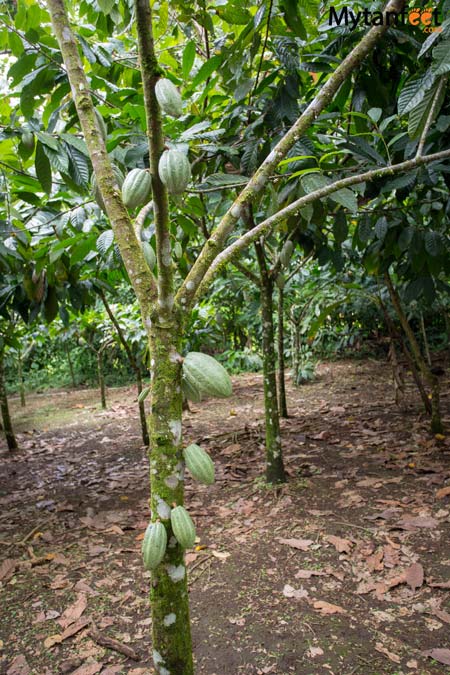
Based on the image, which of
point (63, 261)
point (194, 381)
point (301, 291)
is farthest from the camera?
point (301, 291)

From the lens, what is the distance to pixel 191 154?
1.89 m

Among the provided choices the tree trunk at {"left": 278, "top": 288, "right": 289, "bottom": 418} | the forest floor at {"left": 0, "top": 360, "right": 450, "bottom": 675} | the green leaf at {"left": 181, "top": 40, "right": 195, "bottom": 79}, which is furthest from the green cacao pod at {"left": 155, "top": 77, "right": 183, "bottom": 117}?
the tree trunk at {"left": 278, "top": 288, "right": 289, "bottom": 418}

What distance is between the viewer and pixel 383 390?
475 centimetres

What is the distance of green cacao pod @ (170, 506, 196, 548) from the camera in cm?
70

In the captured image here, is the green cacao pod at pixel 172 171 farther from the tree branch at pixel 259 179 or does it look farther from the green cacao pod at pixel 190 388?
the green cacao pod at pixel 190 388

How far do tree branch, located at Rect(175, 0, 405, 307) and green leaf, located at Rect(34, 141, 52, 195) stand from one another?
25.3 inches

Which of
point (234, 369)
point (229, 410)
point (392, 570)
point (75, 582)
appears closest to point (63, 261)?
point (75, 582)

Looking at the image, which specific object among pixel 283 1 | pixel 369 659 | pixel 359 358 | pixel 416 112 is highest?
pixel 283 1

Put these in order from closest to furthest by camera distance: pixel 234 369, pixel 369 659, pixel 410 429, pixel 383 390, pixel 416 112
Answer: pixel 416 112, pixel 369 659, pixel 410 429, pixel 383 390, pixel 234 369

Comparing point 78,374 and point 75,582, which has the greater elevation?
point 78,374

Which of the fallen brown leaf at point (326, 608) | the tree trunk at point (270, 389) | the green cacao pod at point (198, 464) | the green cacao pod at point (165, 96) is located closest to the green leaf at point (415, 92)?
the green cacao pod at point (165, 96)

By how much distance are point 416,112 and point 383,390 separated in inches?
160

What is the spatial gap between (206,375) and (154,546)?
0.26 m

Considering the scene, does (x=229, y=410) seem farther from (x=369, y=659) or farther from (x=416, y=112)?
(x=416, y=112)
